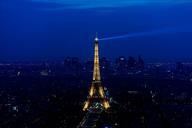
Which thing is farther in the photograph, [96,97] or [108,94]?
[108,94]

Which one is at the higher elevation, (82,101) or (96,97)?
(96,97)

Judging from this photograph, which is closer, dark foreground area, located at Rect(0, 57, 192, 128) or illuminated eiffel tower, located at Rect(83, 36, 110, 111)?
dark foreground area, located at Rect(0, 57, 192, 128)

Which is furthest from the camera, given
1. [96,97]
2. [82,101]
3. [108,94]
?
[108,94]

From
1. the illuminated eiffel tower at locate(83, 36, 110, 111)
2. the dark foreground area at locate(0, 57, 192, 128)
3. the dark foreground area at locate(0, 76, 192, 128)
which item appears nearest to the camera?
the dark foreground area at locate(0, 76, 192, 128)

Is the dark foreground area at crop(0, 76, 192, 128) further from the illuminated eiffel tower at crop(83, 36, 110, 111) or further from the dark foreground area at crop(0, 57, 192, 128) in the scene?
the illuminated eiffel tower at crop(83, 36, 110, 111)

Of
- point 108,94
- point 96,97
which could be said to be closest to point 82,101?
point 96,97

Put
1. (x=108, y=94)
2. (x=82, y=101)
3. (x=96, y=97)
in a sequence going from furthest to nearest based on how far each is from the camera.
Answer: (x=108, y=94), (x=96, y=97), (x=82, y=101)

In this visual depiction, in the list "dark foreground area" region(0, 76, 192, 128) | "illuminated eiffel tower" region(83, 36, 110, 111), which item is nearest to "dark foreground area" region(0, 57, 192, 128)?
"dark foreground area" region(0, 76, 192, 128)

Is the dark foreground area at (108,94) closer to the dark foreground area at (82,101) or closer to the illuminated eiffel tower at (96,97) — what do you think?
the dark foreground area at (82,101)

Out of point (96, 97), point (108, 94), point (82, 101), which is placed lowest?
point (82, 101)

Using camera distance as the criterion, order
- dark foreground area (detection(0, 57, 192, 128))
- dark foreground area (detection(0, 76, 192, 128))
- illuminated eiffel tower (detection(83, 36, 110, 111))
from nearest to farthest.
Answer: dark foreground area (detection(0, 76, 192, 128)), dark foreground area (detection(0, 57, 192, 128)), illuminated eiffel tower (detection(83, 36, 110, 111))

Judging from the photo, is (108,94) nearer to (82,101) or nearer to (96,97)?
(96,97)

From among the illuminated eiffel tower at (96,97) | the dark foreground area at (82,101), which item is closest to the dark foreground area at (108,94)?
the dark foreground area at (82,101)

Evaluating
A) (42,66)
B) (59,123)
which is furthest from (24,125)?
(42,66)
